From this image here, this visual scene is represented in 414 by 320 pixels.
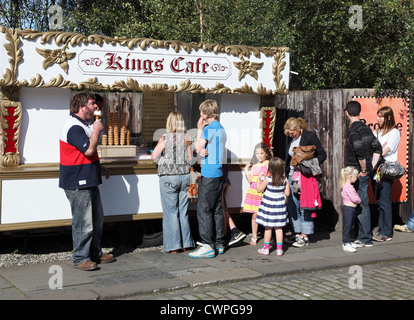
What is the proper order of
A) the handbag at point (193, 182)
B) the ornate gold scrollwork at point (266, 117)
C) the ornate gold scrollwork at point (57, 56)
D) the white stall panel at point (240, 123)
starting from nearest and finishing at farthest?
the ornate gold scrollwork at point (57, 56)
the handbag at point (193, 182)
the white stall panel at point (240, 123)
the ornate gold scrollwork at point (266, 117)

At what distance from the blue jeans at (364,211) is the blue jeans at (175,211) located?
7.48 ft

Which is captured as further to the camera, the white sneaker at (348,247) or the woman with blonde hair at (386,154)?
the woman with blonde hair at (386,154)

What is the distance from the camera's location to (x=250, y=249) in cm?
779

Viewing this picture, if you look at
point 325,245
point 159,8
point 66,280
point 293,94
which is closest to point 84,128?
point 66,280

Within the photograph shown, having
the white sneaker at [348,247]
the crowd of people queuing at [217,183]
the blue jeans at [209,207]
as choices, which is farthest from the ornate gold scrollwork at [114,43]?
the white sneaker at [348,247]

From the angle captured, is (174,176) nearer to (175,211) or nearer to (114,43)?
(175,211)

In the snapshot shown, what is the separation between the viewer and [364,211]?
7.94m

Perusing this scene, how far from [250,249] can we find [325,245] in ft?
3.57

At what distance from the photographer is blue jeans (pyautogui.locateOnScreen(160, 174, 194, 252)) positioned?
7.40 meters

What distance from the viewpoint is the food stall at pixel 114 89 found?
6.95m

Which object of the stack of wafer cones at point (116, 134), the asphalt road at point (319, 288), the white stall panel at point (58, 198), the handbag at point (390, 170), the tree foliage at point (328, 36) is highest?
the tree foliage at point (328, 36)

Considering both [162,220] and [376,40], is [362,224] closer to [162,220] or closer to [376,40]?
[162,220]

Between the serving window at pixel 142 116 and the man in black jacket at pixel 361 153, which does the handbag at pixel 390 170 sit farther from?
the serving window at pixel 142 116

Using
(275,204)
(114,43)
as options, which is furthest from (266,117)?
(114,43)
